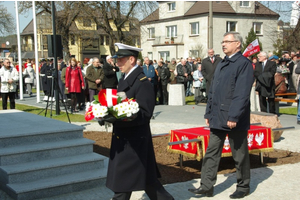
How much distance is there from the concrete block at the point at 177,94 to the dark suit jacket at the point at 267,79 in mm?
5418

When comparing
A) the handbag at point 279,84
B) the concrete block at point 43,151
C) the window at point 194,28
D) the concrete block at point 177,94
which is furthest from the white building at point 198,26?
the concrete block at point 43,151

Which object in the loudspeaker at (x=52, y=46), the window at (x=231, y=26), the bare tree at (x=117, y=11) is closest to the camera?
the loudspeaker at (x=52, y=46)

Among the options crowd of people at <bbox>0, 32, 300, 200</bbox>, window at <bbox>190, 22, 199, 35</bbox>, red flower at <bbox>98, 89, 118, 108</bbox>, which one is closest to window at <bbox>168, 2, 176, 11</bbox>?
window at <bbox>190, 22, 199, 35</bbox>

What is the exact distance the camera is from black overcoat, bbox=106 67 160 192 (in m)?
4.20

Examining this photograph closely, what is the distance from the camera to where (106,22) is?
37.5m

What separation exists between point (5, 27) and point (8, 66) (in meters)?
44.2

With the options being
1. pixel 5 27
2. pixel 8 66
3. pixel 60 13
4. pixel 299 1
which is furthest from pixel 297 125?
pixel 5 27

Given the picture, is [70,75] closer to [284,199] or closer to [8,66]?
[8,66]

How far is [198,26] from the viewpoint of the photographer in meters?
53.7

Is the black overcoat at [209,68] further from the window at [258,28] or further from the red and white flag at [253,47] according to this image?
the window at [258,28]

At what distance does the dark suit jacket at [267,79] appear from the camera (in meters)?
12.5

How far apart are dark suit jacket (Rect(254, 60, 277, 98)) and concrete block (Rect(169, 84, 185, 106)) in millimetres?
5418

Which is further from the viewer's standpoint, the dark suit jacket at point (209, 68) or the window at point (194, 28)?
the window at point (194, 28)

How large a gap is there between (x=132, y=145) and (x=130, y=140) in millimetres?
58
